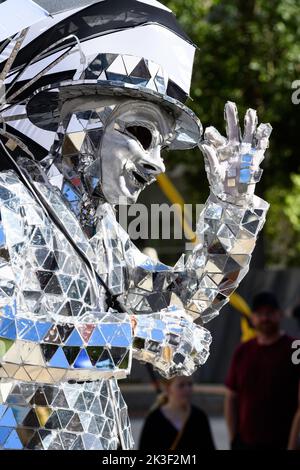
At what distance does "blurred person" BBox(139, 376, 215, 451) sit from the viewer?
5.72 metres

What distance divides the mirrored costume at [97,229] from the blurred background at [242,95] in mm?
4844

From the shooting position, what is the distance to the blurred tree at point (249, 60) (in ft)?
32.3

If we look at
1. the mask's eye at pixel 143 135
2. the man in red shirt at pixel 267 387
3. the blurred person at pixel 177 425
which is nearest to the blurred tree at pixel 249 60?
the man in red shirt at pixel 267 387

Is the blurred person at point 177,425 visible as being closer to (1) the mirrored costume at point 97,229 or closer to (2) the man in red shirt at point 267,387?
(2) the man in red shirt at point 267,387

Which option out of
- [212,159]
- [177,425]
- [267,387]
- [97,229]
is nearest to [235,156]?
[212,159]

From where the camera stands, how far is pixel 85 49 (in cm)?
321

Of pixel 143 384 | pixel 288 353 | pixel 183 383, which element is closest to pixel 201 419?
pixel 183 383

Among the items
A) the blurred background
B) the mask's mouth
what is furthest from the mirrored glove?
the blurred background

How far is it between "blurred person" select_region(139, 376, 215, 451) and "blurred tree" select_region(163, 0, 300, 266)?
3.96 metres

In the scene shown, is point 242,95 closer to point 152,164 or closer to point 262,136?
point 262,136

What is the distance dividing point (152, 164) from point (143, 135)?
4.3 inches

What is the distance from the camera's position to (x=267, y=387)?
19.7ft

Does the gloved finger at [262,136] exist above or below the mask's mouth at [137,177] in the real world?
above

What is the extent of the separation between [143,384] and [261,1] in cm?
526
